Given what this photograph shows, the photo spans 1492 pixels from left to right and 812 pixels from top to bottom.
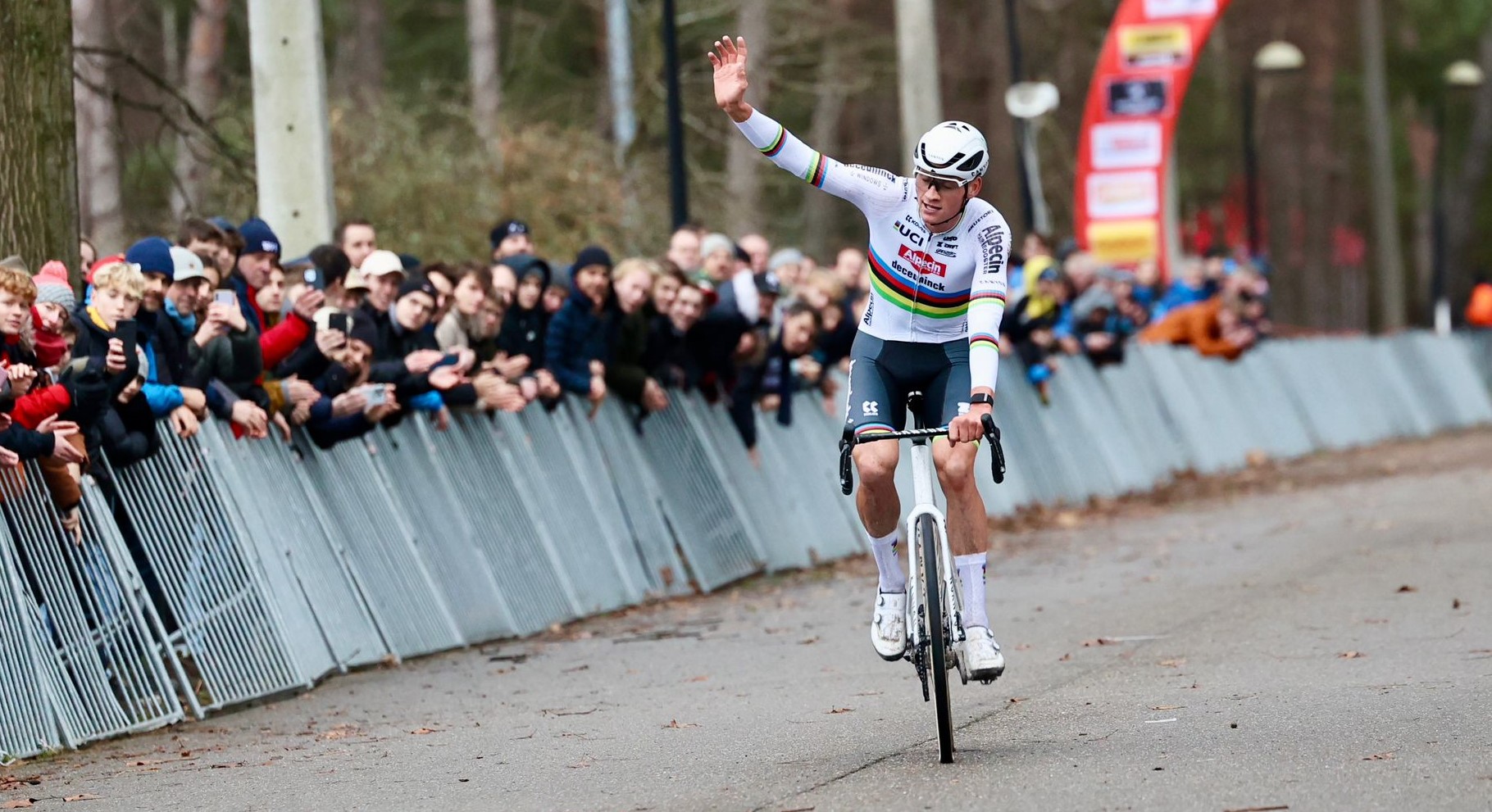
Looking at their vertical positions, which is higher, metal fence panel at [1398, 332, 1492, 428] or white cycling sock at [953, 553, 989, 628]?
white cycling sock at [953, 553, 989, 628]

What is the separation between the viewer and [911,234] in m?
9.91

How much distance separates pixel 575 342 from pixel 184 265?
3995mm

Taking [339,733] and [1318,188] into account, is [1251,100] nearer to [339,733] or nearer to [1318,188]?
[1318,188]

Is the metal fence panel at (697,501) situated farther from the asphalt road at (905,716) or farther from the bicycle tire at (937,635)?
the bicycle tire at (937,635)

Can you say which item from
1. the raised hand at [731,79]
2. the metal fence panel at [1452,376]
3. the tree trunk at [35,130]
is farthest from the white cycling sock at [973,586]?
the metal fence panel at [1452,376]

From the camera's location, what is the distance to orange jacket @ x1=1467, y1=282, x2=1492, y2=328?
47.4 m

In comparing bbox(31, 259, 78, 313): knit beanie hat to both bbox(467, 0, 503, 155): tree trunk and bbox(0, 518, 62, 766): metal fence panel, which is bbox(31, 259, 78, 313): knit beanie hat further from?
bbox(467, 0, 503, 155): tree trunk

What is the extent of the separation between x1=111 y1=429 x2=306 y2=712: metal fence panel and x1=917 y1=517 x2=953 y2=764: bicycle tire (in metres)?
3.72

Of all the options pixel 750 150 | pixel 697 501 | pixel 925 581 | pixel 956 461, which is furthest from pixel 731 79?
pixel 750 150

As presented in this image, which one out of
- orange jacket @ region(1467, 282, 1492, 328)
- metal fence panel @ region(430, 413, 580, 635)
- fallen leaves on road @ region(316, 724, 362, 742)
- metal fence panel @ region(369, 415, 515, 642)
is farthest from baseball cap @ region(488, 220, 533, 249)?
orange jacket @ region(1467, 282, 1492, 328)

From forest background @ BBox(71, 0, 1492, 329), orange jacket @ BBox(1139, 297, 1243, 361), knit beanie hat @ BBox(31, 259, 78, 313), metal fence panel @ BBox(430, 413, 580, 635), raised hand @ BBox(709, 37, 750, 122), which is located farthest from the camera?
orange jacket @ BBox(1139, 297, 1243, 361)

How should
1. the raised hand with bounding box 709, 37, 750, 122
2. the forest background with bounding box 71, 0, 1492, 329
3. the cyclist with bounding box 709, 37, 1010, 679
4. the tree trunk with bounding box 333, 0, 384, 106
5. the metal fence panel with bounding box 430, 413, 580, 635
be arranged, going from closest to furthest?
the cyclist with bounding box 709, 37, 1010, 679, the raised hand with bounding box 709, 37, 750, 122, the metal fence panel with bounding box 430, 413, 580, 635, the forest background with bounding box 71, 0, 1492, 329, the tree trunk with bounding box 333, 0, 384, 106

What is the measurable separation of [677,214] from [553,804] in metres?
12.5

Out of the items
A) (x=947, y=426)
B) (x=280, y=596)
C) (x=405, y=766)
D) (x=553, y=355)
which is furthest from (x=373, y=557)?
(x=947, y=426)
